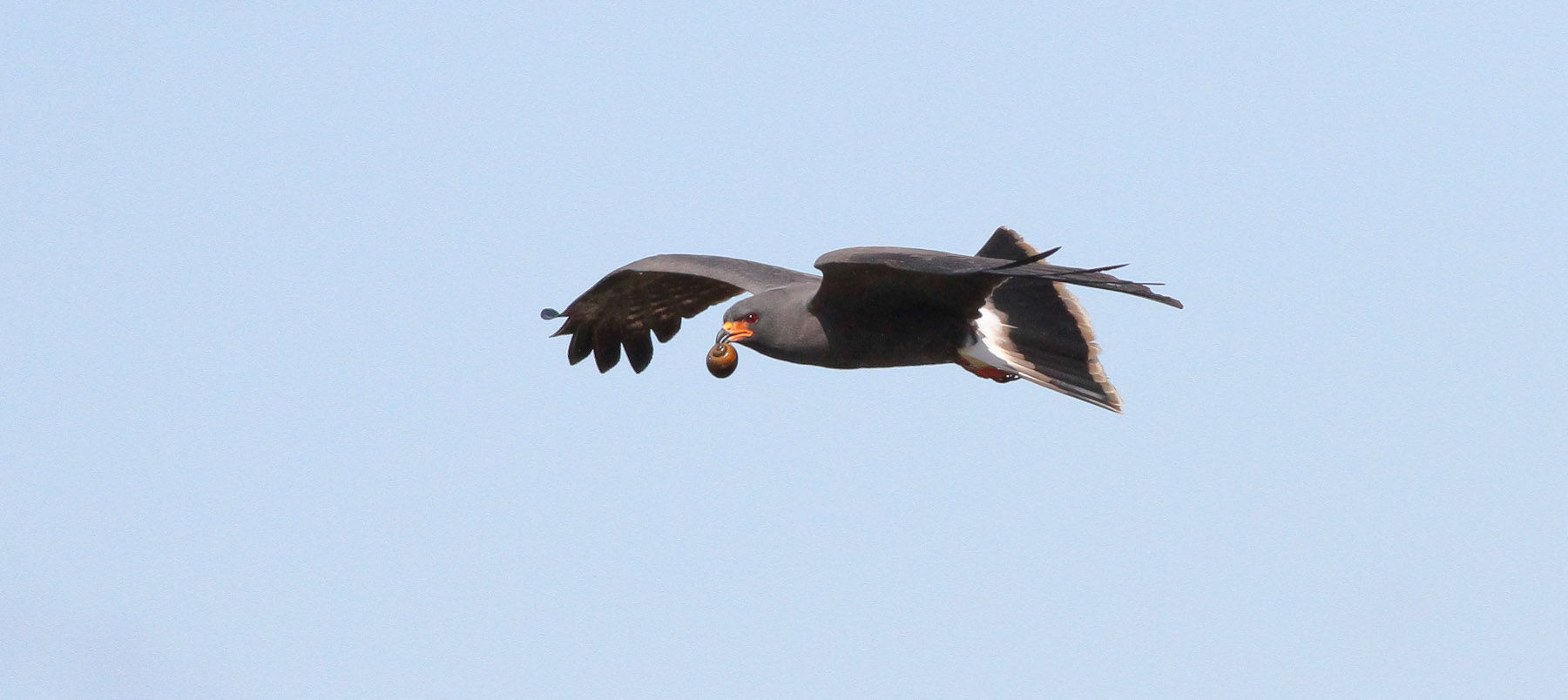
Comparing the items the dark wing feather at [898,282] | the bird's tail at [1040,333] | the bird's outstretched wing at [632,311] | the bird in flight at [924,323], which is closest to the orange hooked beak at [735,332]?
the bird in flight at [924,323]

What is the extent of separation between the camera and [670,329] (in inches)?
579

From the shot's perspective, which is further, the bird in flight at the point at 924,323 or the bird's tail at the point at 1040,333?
the bird's tail at the point at 1040,333

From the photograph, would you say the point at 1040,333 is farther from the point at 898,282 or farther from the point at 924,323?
the point at 898,282

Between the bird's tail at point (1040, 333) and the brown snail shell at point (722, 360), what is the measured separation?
5.16ft

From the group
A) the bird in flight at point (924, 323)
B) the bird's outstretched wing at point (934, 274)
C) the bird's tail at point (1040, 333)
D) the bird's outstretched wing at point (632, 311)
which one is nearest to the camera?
the bird's outstretched wing at point (934, 274)

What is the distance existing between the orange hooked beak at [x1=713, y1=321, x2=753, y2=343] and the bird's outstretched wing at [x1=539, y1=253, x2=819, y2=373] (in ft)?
6.29

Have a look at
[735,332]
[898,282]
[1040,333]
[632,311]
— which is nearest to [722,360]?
[735,332]

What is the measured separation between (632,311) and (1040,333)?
155 inches

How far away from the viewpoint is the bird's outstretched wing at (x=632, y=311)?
550 inches

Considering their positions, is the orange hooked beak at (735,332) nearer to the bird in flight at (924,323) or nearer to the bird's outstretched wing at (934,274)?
the bird in flight at (924,323)

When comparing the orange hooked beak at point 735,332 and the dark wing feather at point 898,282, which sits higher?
the dark wing feather at point 898,282

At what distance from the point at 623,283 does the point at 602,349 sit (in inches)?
33.4

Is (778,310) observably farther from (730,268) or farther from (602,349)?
(602,349)

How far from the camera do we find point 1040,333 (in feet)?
38.7
